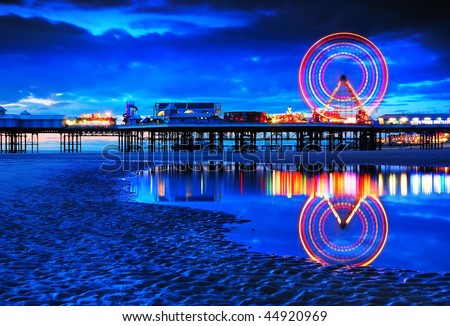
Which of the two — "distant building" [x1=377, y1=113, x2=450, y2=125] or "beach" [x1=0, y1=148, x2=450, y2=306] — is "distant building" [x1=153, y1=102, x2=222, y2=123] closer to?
"distant building" [x1=377, y1=113, x2=450, y2=125]

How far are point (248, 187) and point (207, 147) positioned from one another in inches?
2428

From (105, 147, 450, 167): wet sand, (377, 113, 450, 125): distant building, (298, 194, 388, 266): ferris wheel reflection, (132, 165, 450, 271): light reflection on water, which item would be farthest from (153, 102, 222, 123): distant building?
(298, 194, 388, 266): ferris wheel reflection

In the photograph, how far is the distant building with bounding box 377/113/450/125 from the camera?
293 feet

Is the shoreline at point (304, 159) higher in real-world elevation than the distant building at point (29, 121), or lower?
lower

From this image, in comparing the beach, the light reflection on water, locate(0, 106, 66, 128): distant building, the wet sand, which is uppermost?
locate(0, 106, 66, 128): distant building

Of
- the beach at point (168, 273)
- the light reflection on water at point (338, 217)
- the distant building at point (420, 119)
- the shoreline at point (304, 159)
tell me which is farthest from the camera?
the distant building at point (420, 119)

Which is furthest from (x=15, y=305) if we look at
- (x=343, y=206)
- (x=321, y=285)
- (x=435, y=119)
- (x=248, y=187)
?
(x=435, y=119)

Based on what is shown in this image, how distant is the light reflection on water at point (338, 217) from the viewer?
19.5 ft

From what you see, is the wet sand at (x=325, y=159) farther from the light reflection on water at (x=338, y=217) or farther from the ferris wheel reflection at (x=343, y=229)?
the ferris wheel reflection at (x=343, y=229)

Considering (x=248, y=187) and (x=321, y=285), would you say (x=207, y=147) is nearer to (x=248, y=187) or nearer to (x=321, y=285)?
(x=248, y=187)

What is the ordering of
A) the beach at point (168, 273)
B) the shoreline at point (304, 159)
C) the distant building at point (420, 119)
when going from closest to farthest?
the beach at point (168, 273) → the shoreline at point (304, 159) → the distant building at point (420, 119)

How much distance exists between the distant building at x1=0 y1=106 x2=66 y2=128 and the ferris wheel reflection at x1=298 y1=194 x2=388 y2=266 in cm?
7630

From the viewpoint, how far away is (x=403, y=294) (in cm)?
420

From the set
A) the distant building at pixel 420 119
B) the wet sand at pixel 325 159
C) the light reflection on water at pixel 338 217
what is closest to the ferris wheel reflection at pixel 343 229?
the light reflection on water at pixel 338 217
